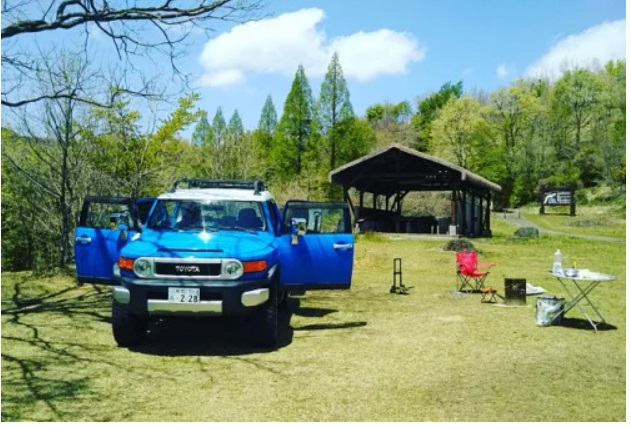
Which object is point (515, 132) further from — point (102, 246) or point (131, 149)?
point (102, 246)

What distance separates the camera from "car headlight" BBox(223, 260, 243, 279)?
6.55 m

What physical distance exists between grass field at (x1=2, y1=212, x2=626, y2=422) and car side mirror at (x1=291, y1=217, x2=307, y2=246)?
1294mm

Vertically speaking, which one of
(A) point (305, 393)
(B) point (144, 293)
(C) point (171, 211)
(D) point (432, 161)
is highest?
(D) point (432, 161)

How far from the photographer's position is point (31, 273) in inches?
527

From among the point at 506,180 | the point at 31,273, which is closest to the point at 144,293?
the point at 31,273

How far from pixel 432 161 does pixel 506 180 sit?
104ft

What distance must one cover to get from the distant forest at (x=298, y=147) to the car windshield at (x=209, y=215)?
6.97m

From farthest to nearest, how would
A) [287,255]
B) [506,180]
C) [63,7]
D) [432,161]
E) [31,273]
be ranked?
[506,180] → [432,161] → [31,273] → [63,7] → [287,255]

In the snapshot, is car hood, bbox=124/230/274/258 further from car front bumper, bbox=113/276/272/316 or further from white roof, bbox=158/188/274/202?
white roof, bbox=158/188/274/202

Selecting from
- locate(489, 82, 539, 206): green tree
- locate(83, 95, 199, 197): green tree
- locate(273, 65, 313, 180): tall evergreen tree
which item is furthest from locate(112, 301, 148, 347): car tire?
locate(489, 82, 539, 206): green tree

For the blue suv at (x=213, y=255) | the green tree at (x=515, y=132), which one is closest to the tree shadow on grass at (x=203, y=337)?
the blue suv at (x=213, y=255)

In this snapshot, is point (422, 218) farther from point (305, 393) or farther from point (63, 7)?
point (305, 393)

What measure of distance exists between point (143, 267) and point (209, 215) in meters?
1.45

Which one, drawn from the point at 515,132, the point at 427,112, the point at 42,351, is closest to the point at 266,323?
the point at 42,351
